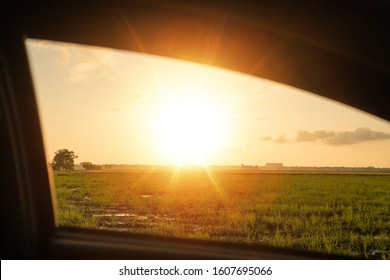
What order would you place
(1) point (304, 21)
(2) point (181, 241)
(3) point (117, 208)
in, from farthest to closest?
1. (3) point (117, 208)
2. (2) point (181, 241)
3. (1) point (304, 21)

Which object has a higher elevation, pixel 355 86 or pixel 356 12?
pixel 356 12

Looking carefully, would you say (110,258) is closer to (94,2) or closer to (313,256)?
(313,256)

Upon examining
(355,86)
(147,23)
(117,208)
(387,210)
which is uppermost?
(147,23)

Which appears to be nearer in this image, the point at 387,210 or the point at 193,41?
the point at 193,41

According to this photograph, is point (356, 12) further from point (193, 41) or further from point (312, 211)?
point (312, 211)

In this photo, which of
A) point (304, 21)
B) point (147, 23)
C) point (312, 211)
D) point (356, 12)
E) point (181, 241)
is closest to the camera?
point (356, 12)

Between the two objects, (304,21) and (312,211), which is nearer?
(304,21)

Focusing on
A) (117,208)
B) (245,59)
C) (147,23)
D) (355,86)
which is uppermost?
(147,23)

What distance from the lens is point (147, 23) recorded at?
7.04 ft

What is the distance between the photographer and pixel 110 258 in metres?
2.25

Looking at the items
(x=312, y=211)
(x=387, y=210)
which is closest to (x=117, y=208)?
(x=312, y=211)

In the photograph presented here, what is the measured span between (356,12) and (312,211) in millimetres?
13915

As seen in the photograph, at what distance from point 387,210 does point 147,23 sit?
598 inches

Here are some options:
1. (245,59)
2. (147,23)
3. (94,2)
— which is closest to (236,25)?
(245,59)
